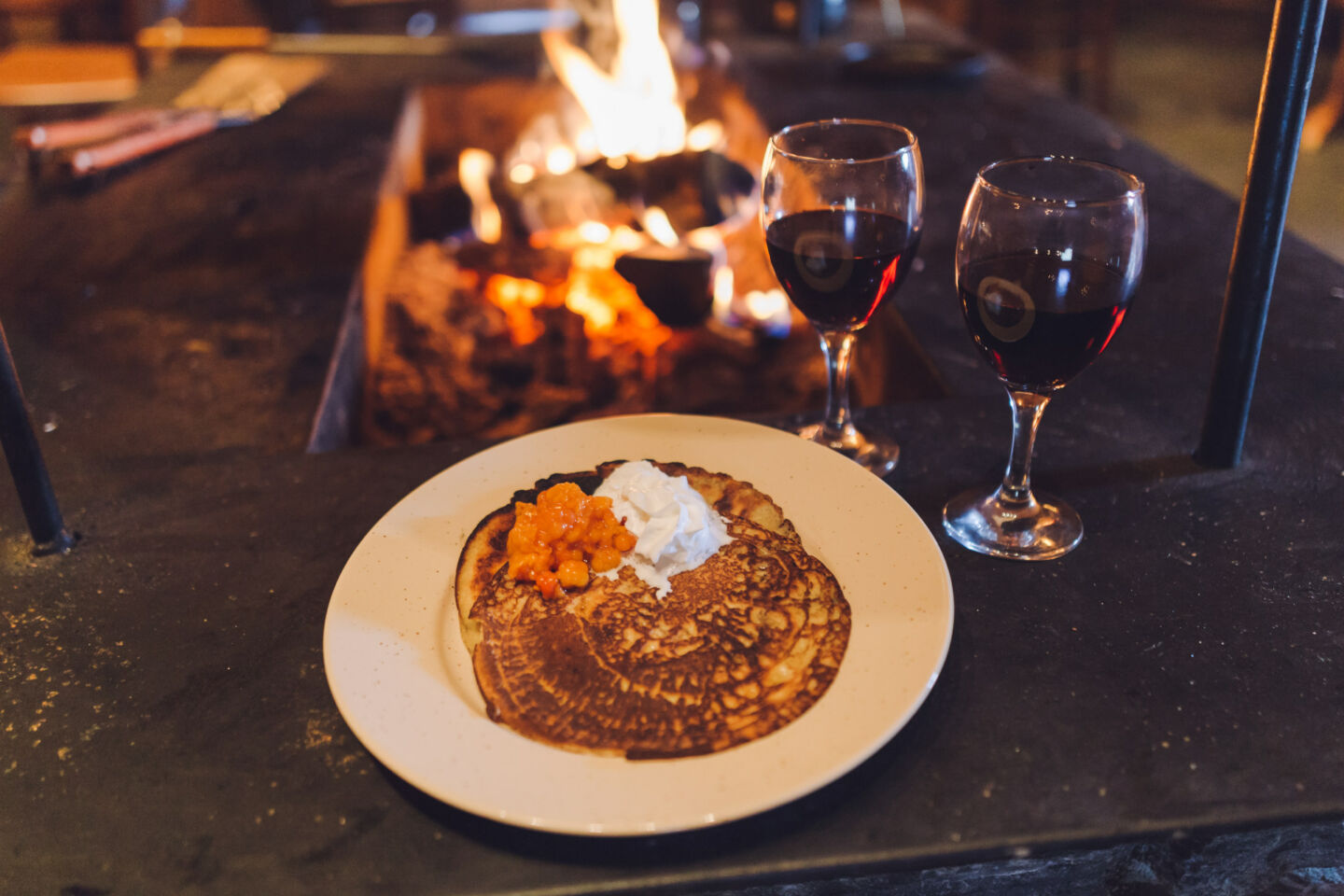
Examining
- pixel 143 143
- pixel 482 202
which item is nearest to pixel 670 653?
pixel 482 202

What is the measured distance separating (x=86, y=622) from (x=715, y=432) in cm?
66

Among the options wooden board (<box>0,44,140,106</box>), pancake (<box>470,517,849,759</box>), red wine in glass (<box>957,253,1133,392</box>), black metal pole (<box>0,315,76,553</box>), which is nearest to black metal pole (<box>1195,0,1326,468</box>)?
red wine in glass (<box>957,253,1133,392</box>)

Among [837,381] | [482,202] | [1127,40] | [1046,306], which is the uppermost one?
[1046,306]

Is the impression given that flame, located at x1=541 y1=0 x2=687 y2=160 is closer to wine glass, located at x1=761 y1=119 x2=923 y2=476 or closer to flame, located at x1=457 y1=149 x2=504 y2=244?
flame, located at x1=457 y1=149 x2=504 y2=244

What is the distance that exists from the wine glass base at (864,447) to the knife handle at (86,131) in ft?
6.62

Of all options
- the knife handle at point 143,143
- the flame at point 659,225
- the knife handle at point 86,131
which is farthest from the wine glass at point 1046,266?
the knife handle at point 86,131

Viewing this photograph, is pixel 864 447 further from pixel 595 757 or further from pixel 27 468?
pixel 27 468

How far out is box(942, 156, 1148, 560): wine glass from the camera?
860 mm

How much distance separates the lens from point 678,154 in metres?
2.31

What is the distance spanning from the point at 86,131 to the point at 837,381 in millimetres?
2087

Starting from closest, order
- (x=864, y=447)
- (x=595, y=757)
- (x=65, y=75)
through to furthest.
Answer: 1. (x=595, y=757)
2. (x=864, y=447)
3. (x=65, y=75)

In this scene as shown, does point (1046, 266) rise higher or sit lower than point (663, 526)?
higher

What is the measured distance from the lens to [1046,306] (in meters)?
0.87

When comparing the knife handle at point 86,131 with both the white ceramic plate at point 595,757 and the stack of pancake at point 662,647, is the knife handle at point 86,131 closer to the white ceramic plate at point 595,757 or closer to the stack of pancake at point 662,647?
the white ceramic plate at point 595,757
